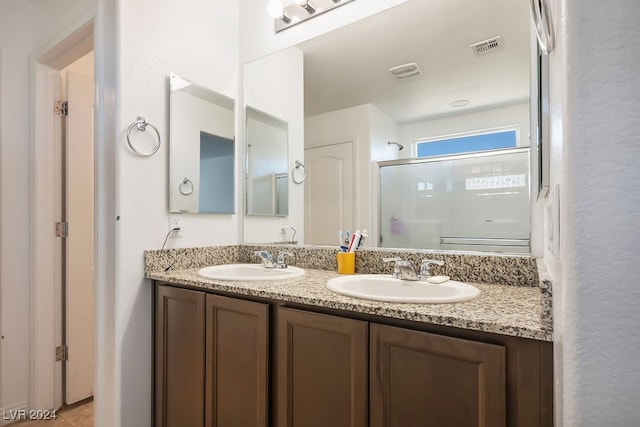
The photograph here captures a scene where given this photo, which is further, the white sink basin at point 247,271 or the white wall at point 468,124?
the white sink basin at point 247,271

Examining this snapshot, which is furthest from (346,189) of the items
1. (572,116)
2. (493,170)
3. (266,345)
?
(572,116)

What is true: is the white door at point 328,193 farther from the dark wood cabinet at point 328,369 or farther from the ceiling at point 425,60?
the dark wood cabinet at point 328,369

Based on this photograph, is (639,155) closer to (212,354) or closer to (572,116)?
(572,116)

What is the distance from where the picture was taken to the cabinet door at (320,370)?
931 mm

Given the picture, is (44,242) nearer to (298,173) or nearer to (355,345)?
(298,173)

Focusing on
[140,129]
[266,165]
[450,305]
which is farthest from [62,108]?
[450,305]

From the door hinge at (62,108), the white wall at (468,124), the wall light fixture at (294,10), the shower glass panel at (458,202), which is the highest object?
the wall light fixture at (294,10)

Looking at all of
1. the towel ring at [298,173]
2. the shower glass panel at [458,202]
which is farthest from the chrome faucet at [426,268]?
the towel ring at [298,173]

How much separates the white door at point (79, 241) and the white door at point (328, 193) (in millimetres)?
1425

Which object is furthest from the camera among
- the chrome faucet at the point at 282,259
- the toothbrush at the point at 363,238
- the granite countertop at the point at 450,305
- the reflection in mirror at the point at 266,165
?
the reflection in mirror at the point at 266,165

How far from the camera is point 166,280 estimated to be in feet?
4.63

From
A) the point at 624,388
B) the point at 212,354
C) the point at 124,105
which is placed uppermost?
the point at 124,105

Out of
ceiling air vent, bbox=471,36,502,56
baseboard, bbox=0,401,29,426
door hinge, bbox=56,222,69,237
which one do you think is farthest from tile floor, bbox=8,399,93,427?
ceiling air vent, bbox=471,36,502,56

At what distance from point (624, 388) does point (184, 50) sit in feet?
6.47
